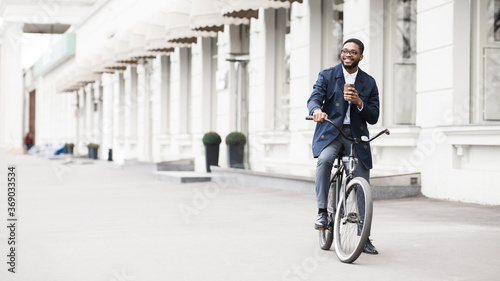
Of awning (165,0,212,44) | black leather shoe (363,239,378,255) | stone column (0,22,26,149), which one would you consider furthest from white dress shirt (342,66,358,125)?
stone column (0,22,26,149)

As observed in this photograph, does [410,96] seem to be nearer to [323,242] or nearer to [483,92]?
[483,92]

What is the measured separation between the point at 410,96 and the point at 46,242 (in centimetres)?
694

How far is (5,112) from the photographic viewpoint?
207 ft

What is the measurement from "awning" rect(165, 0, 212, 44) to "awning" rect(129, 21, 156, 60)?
3596 mm

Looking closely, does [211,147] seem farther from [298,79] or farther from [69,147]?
[69,147]

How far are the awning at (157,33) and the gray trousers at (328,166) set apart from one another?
14966 mm

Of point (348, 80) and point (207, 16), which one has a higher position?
point (207, 16)

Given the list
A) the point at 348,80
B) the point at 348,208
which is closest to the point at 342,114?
the point at 348,80

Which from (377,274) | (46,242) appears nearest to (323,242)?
(377,274)

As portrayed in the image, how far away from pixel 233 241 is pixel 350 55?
2074 mm

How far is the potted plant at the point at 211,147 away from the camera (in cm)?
1766

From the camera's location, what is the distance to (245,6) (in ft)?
46.0

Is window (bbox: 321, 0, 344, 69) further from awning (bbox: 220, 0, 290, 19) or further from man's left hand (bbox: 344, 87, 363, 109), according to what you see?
man's left hand (bbox: 344, 87, 363, 109)

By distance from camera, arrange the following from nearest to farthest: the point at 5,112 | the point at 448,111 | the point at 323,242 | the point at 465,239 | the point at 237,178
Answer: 1. the point at 323,242
2. the point at 465,239
3. the point at 448,111
4. the point at 237,178
5. the point at 5,112
